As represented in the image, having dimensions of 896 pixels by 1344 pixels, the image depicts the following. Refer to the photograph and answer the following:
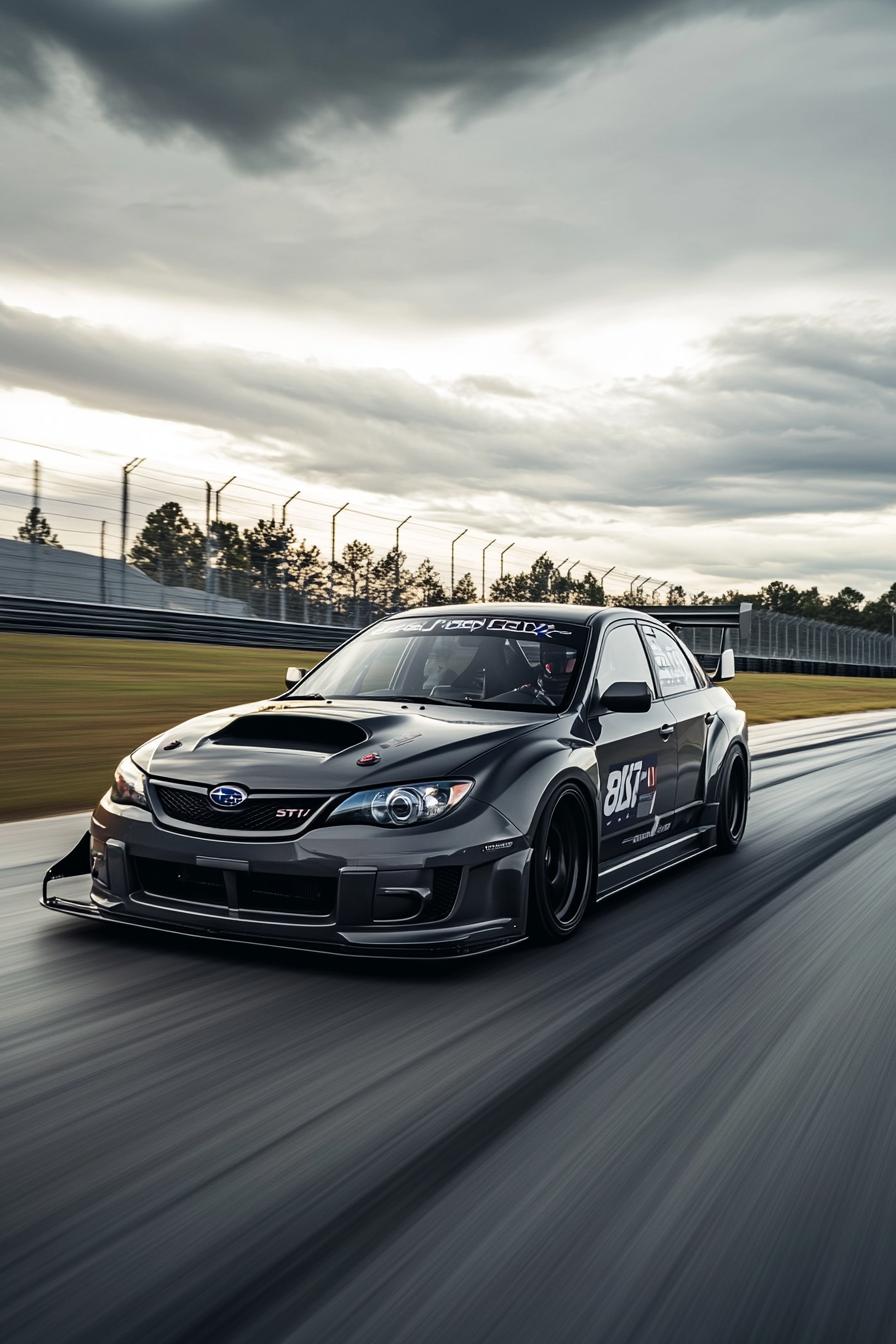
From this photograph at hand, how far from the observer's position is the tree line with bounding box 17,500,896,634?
27406 mm

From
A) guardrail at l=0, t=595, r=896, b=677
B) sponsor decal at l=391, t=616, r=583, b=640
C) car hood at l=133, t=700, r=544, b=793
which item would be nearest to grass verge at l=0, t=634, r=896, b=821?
guardrail at l=0, t=595, r=896, b=677

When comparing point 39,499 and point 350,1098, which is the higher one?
point 39,499

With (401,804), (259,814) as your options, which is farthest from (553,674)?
(259,814)

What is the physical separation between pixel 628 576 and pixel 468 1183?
114ft

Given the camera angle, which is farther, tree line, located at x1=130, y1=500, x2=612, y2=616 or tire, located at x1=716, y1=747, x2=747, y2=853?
tree line, located at x1=130, y1=500, x2=612, y2=616

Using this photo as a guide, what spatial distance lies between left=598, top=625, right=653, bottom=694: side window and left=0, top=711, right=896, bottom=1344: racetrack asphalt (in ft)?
4.69

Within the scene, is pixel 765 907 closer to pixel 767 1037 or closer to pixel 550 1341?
pixel 767 1037

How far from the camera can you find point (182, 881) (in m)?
4.82

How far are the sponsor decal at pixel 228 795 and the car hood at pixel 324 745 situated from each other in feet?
0.10

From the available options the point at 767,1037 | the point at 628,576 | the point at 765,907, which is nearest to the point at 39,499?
the point at 628,576

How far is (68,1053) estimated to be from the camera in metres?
3.78

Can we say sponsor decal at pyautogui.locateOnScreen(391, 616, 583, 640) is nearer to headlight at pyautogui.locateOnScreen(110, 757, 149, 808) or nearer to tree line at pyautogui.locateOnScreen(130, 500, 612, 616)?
headlight at pyautogui.locateOnScreen(110, 757, 149, 808)

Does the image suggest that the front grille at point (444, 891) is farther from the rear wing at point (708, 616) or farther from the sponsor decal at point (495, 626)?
the rear wing at point (708, 616)

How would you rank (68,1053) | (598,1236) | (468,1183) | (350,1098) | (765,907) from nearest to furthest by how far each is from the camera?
(598,1236) < (468,1183) < (350,1098) < (68,1053) < (765,907)
